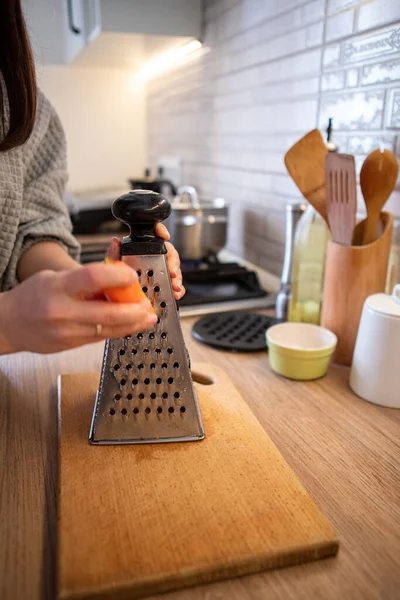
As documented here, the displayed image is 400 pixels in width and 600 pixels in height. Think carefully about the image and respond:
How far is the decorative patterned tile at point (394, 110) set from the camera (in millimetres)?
838

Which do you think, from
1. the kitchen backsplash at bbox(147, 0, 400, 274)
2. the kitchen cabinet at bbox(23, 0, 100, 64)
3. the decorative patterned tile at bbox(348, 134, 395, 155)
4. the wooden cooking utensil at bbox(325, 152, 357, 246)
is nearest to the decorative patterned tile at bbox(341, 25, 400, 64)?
the kitchen backsplash at bbox(147, 0, 400, 274)

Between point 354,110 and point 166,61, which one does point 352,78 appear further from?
point 166,61

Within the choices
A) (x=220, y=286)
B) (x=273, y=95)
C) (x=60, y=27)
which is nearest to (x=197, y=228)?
(x=220, y=286)

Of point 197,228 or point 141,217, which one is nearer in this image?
point 141,217

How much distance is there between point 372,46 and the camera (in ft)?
2.89

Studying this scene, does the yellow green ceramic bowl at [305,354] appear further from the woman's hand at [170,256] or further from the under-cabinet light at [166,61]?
the under-cabinet light at [166,61]

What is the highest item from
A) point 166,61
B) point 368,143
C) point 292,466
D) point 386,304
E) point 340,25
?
point 166,61

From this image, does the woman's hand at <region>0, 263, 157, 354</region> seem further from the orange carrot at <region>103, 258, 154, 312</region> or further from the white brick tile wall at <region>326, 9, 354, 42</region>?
the white brick tile wall at <region>326, 9, 354, 42</region>

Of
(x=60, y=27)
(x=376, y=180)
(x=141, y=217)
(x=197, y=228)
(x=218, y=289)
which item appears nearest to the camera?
(x=141, y=217)

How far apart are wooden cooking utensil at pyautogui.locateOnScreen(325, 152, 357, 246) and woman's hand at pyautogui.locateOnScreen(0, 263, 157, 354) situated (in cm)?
42

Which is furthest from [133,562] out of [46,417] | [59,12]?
[59,12]

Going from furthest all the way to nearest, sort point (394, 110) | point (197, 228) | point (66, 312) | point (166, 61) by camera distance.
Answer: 1. point (166, 61)
2. point (197, 228)
3. point (394, 110)
4. point (66, 312)

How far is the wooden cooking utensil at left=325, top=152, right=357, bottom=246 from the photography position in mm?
724

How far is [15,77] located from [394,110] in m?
0.61
